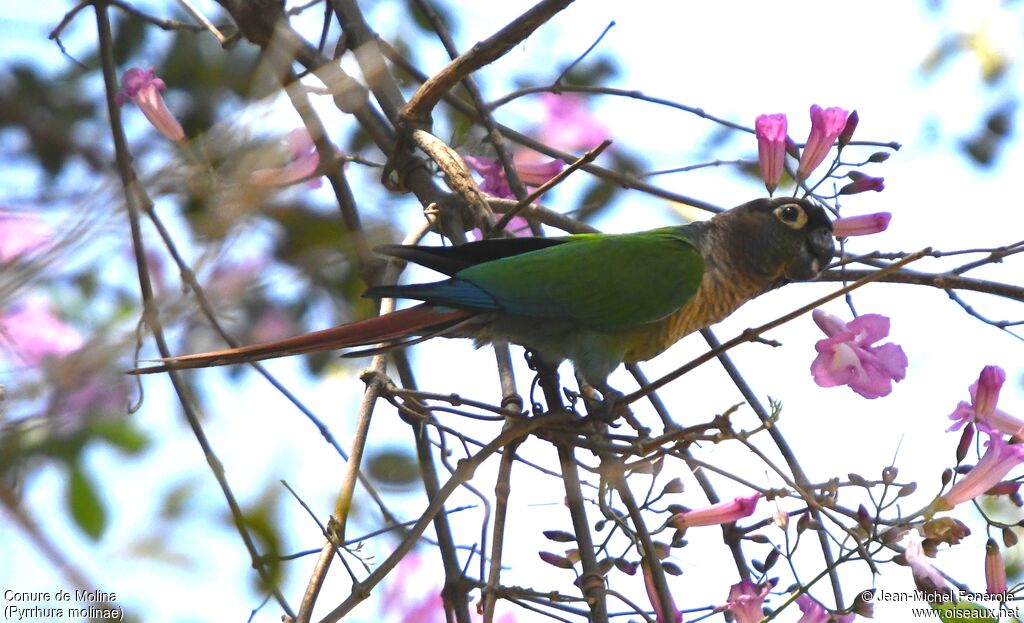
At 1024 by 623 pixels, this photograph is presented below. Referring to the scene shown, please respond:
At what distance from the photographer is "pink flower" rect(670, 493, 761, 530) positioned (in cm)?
230

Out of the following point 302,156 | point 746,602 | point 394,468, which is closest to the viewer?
point 746,602

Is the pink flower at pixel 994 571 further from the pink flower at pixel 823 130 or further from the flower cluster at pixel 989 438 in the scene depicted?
the pink flower at pixel 823 130

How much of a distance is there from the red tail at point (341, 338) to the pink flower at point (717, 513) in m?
0.84

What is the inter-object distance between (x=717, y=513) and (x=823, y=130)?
3.62 ft

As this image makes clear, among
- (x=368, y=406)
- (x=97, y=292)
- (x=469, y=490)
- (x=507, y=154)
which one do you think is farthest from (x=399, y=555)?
(x=507, y=154)

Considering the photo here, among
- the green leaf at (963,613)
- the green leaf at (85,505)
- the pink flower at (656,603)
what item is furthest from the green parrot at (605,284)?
the green leaf at (963,613)

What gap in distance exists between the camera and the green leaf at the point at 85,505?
5.48 ft

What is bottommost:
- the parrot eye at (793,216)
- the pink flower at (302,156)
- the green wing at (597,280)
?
the green wing at (597,280)

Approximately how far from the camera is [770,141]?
2.79 meters

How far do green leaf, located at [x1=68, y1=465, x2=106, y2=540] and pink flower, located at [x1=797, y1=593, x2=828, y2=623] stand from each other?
1.51 meters

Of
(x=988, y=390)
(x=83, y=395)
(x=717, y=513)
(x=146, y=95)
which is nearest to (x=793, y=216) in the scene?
(x=988, y=390)

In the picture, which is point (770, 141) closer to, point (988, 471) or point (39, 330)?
point (988, 471)

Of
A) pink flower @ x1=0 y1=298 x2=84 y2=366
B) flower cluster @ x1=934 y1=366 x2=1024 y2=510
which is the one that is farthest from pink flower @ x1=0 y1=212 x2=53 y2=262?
flower cluster @ x1=934 y1=366 x2=1024 y2=510

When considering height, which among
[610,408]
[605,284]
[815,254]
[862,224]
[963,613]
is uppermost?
[815,254]
